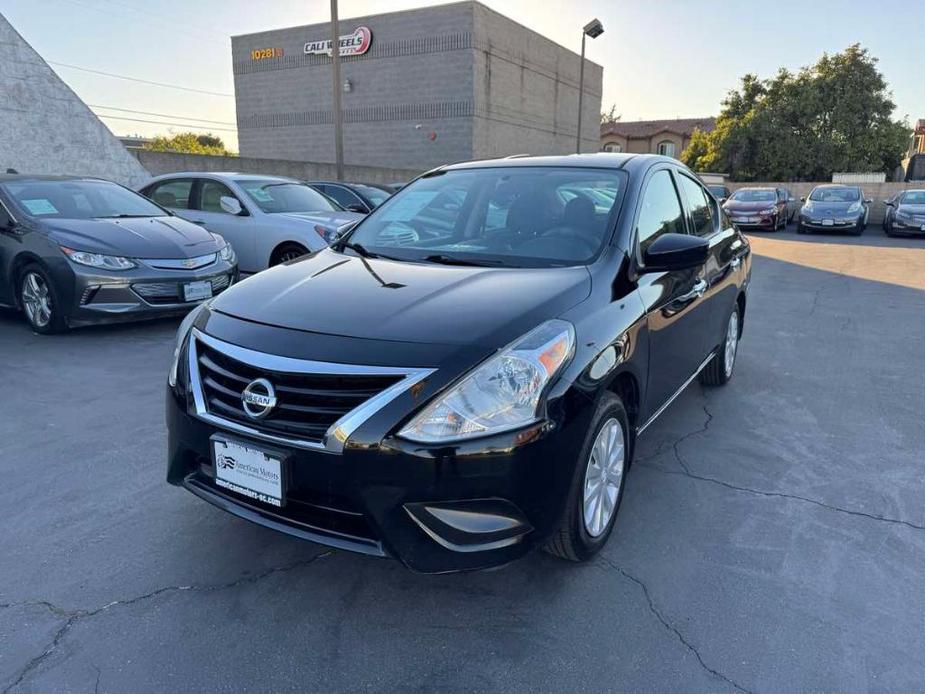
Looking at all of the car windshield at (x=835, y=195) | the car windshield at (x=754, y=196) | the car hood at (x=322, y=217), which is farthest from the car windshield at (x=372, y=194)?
the car windshield at (x=835, y=195)

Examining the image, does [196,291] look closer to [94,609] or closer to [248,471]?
[94,609]

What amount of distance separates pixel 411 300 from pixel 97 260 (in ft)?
15.3

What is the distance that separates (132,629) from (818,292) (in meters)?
9.87

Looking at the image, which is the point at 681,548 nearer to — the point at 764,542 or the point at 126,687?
the point at 764,542

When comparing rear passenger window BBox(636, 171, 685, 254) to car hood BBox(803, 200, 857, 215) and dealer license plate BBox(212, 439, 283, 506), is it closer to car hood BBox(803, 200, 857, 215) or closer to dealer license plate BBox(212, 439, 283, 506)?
dealer license plate BBox(212, 439, 283, 506)

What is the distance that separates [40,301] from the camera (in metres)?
6.23

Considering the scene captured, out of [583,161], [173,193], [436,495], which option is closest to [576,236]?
[583,161]

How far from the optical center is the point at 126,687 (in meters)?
2.09

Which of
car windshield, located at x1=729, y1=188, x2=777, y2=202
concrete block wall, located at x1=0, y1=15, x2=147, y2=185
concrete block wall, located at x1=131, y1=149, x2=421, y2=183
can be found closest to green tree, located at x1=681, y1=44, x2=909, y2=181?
car windshield, located at x1=729, y1=188, x2=777, y2=202

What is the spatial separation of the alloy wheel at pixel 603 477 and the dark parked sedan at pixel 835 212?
19224 millimetres

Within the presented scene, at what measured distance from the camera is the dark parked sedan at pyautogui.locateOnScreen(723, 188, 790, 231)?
792 inches

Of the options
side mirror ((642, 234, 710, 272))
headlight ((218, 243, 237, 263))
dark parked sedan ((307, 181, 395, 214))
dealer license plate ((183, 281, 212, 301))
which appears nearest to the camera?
side mirror ((642, 234, 710, 272))

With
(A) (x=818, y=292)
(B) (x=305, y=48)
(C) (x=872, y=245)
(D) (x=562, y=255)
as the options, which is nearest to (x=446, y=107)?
(B) (x=305, y=48)

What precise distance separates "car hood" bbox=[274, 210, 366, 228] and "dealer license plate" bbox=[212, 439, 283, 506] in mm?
6119
